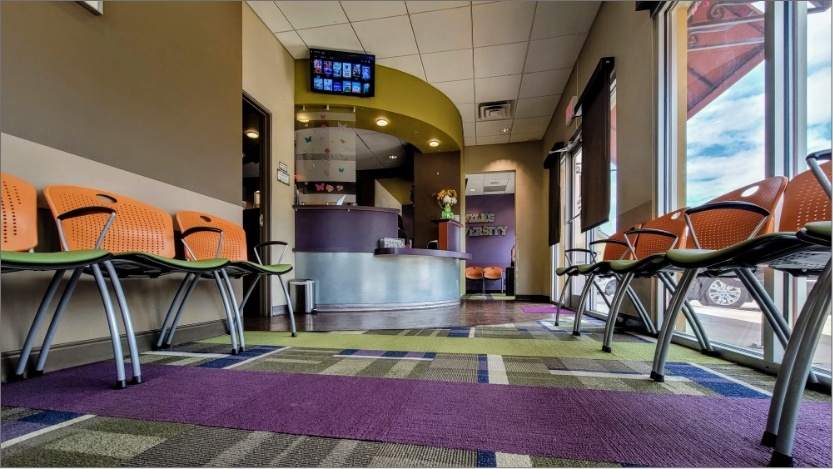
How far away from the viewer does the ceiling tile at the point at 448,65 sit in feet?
13.5

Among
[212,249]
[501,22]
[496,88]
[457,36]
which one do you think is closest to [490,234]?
[496,88]

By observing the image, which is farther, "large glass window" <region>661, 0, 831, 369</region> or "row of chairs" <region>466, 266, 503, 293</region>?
"row of chairs" <region>466, 266, 503, 293</region>

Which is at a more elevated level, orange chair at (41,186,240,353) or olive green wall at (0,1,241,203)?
Result: olive green wall at (0,1,241,203)

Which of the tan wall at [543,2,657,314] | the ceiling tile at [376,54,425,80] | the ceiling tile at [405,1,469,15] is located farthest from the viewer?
the ceiling tile at [376,54,425,80]

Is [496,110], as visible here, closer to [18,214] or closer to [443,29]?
[443,29]

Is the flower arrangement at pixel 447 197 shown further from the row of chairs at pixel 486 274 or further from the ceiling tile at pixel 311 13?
the row of chairs at pixel 486 274

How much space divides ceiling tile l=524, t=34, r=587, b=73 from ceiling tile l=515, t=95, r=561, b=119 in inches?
31.7

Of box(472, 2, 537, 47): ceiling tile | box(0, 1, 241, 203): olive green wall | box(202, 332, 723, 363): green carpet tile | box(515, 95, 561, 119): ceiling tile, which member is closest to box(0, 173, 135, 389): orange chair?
box(0, 1, 241, 203): olive green wall

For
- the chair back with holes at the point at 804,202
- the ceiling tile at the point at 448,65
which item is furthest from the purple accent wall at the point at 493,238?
the chair back with holes at the point at 804,202

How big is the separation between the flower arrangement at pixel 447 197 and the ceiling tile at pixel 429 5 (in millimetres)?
2848

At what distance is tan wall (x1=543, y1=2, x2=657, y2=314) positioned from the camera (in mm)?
2445

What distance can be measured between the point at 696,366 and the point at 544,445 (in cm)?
131

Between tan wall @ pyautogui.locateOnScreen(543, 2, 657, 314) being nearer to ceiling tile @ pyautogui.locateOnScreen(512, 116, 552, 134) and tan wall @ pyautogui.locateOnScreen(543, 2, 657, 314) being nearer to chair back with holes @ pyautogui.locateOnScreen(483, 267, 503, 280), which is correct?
ceiling tile @ pyautogui.locateOnScreen(512, 116, 552, 134)

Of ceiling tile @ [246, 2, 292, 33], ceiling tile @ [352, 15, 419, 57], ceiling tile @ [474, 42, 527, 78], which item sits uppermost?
ceiling tile @ [246, 2, 292, 33]
